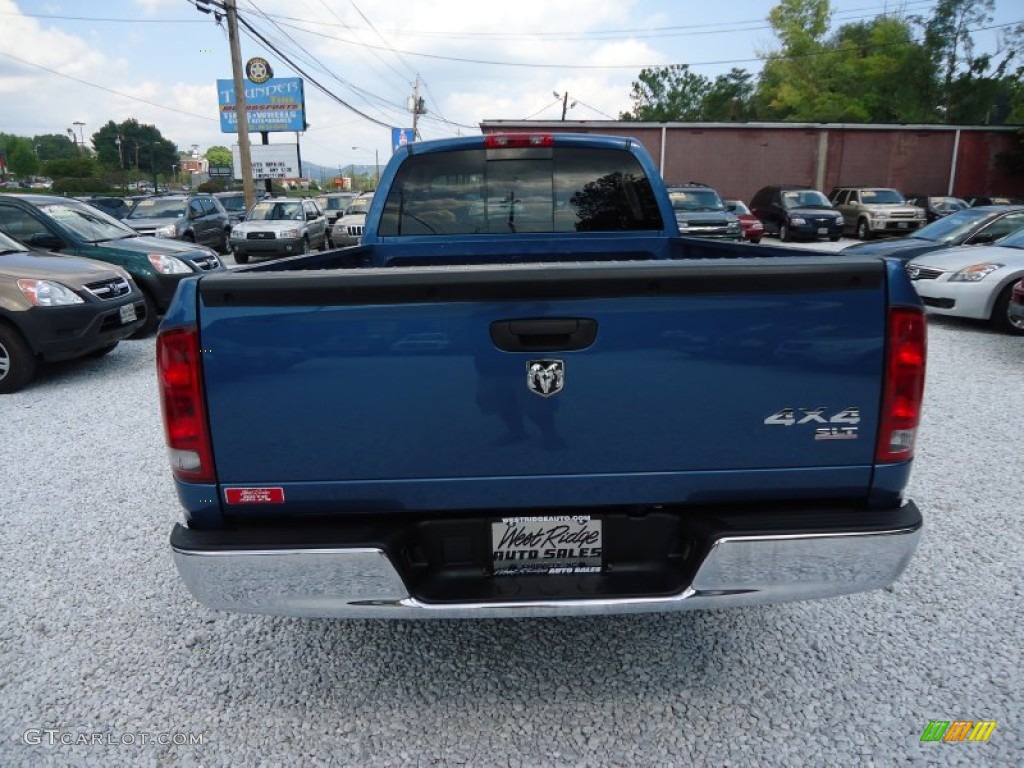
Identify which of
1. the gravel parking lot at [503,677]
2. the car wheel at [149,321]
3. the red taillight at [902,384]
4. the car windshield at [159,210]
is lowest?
the gravel parking lot at [503,677]

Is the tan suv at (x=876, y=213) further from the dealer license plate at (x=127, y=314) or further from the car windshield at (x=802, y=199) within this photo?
the dealer license plate at (x=127, y=314)

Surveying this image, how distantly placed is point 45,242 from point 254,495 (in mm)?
8054

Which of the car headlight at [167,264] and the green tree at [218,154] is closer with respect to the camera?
the car headlight at [167,264]

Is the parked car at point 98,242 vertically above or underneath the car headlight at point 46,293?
above

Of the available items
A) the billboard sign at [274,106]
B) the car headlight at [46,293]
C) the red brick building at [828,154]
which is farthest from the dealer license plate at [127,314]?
the billboard sign at [274,106]

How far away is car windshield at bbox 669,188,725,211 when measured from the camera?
57.8ft

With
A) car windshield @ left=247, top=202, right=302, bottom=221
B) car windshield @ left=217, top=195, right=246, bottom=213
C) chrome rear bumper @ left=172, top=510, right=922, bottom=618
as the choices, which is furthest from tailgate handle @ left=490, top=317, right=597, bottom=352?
car windshield @ left=217, top=195, right=246, bottom=213

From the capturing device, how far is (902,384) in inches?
80.3

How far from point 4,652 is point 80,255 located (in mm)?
7169

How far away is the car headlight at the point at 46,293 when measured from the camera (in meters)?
6.47

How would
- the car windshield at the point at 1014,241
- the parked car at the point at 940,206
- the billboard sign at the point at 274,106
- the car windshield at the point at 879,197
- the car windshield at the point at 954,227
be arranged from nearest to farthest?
the car windshield at the point at 1014,241 < the car windshield at the point at 954,227 < the car windshield at the point at 879,197 < the parked car at the point at 940,206 < the billboard sign at the point at 274,106

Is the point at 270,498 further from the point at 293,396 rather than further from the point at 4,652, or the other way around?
the point at 4,652

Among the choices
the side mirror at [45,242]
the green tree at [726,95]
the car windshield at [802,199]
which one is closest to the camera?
the side mirror at [45,242]

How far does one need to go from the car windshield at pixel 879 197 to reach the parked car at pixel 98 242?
72.9 ft
